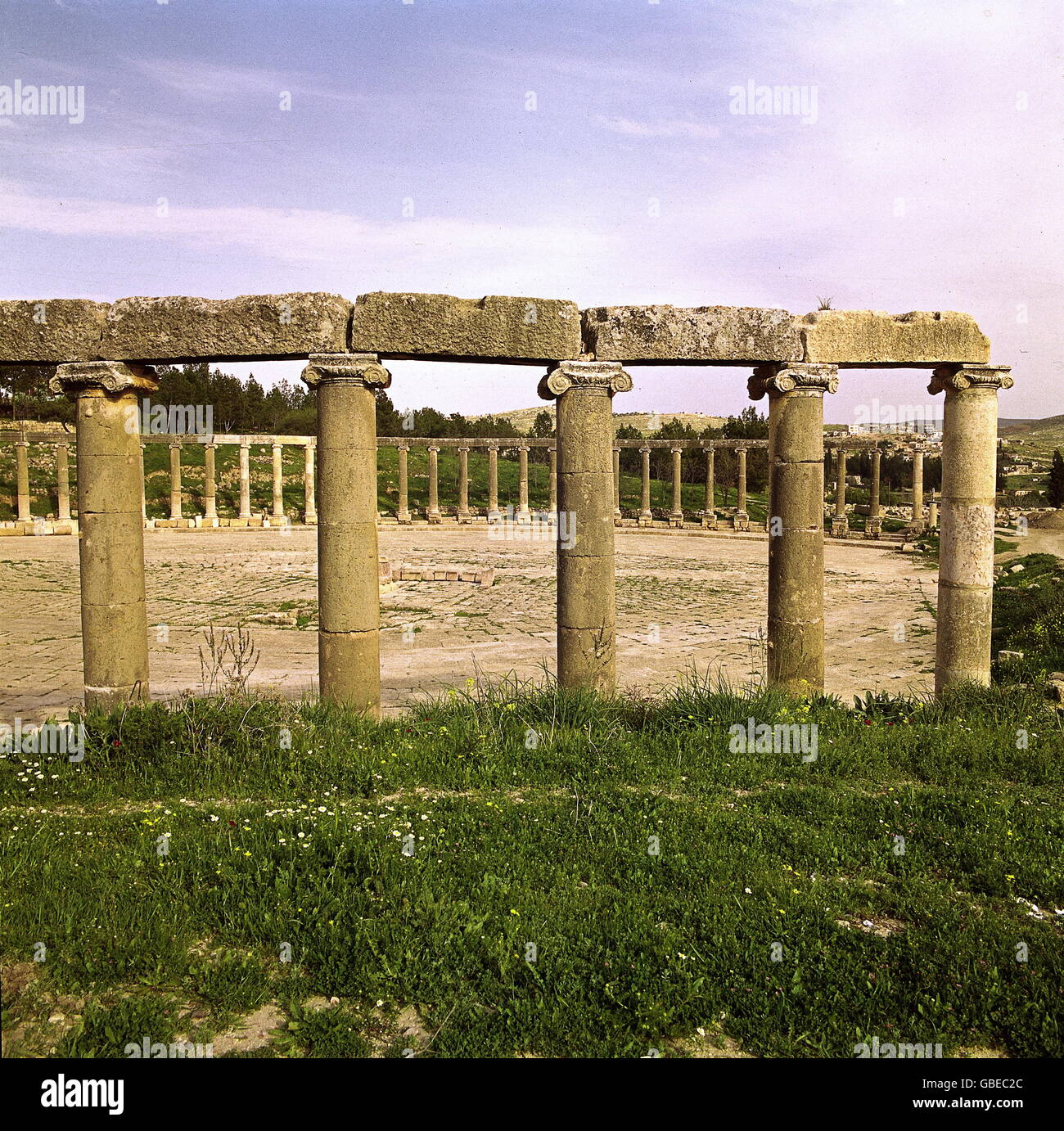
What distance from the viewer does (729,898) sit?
493cm

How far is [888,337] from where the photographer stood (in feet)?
30.0

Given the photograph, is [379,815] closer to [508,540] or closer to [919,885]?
[919,885]

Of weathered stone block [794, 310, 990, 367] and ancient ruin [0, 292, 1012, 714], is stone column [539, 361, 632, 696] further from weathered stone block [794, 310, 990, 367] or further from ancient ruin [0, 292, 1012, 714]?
weathered stone block [794, 310, 990, 367]

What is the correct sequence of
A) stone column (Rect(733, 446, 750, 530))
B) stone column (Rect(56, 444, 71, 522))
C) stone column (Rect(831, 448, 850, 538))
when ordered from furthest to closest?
stone column (Rect(733, 446, 750, 530))
stone column (Rect(831, 448, 850, 538))
stone column (Rect(56, 444, 71, 522))

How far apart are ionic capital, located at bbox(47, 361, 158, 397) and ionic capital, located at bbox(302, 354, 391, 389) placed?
6.26ft

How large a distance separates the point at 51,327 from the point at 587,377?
5.42 meters

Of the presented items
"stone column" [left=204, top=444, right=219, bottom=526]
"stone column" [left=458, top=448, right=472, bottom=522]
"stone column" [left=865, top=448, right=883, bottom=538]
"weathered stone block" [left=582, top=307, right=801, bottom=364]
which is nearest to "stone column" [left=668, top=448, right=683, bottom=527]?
"stone column" [left=865, top=448, right=883, bottom=538]

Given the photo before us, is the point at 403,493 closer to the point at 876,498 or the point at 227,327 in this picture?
the point at 876,498

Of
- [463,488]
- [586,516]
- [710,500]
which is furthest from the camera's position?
[463,488]

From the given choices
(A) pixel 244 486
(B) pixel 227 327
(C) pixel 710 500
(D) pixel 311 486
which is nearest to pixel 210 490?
(A) pixel 244 486

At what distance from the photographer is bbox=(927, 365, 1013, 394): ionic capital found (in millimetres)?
9266

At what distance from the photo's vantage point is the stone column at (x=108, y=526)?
8.65 metres

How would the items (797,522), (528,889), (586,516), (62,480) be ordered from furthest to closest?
(62,480) → (797,522) → (586,516) → (528,889)

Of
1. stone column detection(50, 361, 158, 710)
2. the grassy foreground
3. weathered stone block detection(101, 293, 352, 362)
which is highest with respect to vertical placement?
weathered stone block detection(101, 293, 352, 362)
